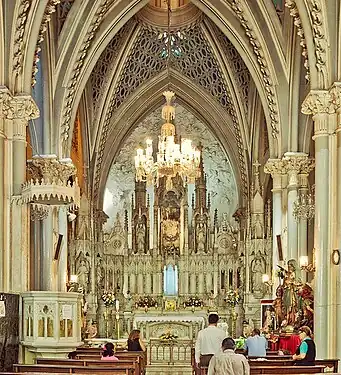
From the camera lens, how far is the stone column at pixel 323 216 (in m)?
17.4

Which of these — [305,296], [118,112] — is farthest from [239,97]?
[305,296]

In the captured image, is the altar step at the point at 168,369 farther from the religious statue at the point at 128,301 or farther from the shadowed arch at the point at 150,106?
the shadowed arch at the point at 150,106

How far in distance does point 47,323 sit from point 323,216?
555 cm

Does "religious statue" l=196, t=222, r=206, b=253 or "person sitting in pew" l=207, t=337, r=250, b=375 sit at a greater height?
"religious statue" l=196, t=222, r=206, b=253

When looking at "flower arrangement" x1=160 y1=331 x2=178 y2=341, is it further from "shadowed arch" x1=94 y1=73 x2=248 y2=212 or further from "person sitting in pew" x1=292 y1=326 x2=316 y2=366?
"person sitting in pew" x1=292 y1=326 x2=316 y2=366

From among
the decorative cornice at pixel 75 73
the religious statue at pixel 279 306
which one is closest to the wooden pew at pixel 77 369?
the religious statue at pixel 279 306

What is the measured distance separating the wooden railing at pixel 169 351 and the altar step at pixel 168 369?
4.39 ft

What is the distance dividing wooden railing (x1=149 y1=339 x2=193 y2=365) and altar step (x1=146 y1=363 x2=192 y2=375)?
134 cm

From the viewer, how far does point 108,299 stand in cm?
3025

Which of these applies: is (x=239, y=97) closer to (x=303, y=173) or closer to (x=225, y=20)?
(x=225, y=20)

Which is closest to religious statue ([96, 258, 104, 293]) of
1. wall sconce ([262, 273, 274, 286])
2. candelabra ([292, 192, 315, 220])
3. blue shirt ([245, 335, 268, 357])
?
wall sconce ([262, 273, 274, 286])

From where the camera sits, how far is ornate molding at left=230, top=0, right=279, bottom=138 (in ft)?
78.7

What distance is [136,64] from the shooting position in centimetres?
3120

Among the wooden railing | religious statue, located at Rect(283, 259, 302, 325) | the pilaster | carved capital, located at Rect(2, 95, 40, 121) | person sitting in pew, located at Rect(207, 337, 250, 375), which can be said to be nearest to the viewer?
person sitting in pew, located at Rect(207, 337, 250, 375)
